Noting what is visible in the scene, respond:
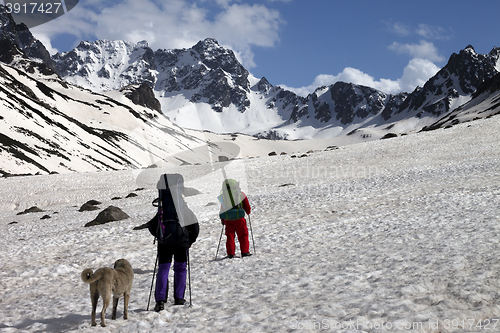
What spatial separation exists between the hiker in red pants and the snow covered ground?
25.4 inches

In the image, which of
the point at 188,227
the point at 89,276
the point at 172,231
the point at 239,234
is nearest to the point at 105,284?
the point at 89,276

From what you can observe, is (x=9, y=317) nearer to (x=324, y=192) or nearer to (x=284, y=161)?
(x=324, y=192)

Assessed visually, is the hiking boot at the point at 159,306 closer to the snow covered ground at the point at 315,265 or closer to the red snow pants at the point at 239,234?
the snow covered ground at the point at 315,265

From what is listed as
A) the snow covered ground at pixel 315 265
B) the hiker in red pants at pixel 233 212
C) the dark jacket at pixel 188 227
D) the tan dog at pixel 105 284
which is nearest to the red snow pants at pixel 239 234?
the hiker in red pants at pixel 233 212

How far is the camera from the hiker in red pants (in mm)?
10648

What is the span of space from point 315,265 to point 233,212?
306 centimetres

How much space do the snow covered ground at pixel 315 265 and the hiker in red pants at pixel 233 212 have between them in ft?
2.12

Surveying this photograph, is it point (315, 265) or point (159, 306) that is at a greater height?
point (159, 306)

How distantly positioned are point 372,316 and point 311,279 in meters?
2.37

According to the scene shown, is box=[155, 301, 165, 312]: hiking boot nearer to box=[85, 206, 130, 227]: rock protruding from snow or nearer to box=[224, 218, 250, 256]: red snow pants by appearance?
box=[224, 218, 250, 256]: red snow pants

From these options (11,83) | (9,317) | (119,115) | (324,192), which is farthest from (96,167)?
(119,115)

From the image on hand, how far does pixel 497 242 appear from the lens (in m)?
8.46

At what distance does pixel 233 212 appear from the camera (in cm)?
1071

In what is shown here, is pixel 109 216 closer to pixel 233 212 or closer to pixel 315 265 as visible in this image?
pixel 233 212
